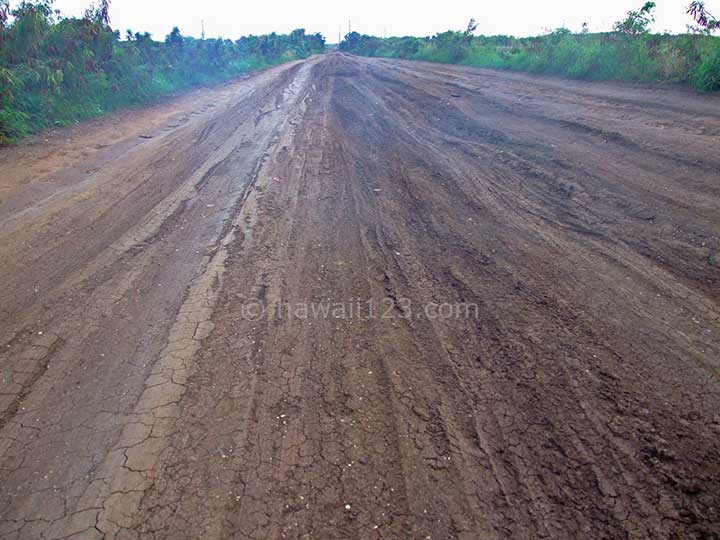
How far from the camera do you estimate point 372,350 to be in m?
4.37

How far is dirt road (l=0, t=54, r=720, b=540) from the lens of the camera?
299cm

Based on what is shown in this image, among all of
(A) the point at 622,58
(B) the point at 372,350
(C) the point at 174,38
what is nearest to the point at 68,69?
(C) the point at 174,38

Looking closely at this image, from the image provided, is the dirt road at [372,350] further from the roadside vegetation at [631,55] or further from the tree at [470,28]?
the tree at [470,28]

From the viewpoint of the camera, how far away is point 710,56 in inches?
517

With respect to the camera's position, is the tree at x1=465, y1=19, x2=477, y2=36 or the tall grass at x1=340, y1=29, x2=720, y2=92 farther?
the tree at x1=465, y1=19, x2=477, y2=36

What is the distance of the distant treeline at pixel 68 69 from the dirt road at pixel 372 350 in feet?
21.1

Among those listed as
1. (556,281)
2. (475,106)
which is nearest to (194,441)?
(556,281)

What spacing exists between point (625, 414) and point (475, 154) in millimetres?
7341

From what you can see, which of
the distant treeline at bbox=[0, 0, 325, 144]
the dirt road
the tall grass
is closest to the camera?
the dirt road

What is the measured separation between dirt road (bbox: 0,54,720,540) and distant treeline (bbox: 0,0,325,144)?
643cm

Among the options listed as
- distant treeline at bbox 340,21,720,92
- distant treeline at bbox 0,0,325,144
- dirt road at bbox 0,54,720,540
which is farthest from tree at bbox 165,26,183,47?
dirt road at bbox 0,54,720,540

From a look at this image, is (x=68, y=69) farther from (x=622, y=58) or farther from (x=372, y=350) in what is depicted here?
(x=622, y=58)

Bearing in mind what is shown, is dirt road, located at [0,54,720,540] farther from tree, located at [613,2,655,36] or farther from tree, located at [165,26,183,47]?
tree, located at [165,26,183,47]

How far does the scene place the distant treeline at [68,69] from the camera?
14227 millimetres
